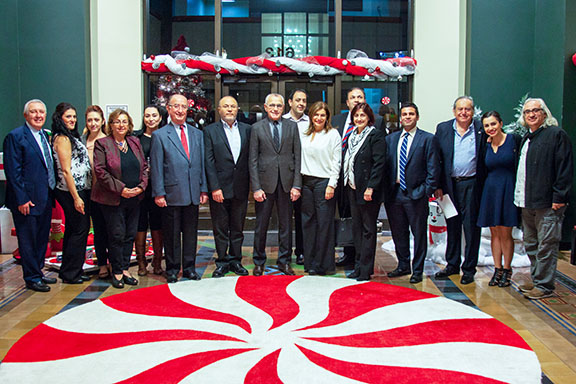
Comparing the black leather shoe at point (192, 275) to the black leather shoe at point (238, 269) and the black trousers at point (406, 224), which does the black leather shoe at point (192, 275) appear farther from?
the black trousers at point (406, 224)

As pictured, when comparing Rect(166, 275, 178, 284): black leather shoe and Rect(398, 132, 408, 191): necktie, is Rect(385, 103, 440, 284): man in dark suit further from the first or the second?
Rect(166, 275, 178, 284): black leather shoe

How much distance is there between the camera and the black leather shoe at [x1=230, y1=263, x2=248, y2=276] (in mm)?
4535

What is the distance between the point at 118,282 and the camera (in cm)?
418

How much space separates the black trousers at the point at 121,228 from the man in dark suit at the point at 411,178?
2.18 metres

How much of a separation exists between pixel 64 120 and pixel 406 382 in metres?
3.30

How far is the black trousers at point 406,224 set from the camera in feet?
14.3

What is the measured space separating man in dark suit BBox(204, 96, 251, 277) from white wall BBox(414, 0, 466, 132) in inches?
151

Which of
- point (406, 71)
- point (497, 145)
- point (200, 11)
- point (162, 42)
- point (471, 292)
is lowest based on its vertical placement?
point (471, 292)

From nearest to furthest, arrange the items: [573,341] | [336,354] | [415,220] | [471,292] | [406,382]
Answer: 1. [406,382]
2. [336,354]
3. [573,341]
4. [471,292]
5. [415,220]

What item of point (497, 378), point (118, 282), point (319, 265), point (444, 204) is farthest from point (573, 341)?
point (118, 282)

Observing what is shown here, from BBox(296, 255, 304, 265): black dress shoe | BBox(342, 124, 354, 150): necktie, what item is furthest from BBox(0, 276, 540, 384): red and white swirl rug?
BBox(342, 124, 354, 150): necktie

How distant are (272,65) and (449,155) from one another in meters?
3.50

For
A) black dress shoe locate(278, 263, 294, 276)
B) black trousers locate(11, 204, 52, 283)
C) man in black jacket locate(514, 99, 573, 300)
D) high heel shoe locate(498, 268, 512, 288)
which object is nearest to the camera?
man in black jacket locate(514, 99, 573, 300)

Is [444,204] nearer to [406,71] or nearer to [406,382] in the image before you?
[406,382]
